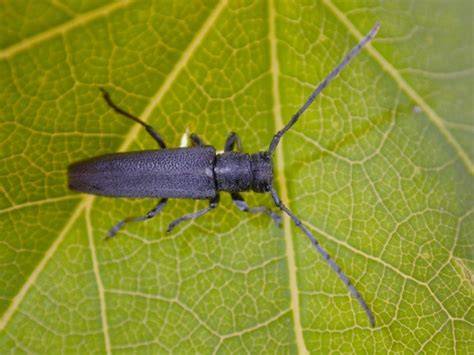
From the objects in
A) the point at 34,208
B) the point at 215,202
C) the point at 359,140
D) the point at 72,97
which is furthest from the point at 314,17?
the point at 34,208

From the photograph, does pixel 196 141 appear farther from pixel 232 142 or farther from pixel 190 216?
pixel 190 216

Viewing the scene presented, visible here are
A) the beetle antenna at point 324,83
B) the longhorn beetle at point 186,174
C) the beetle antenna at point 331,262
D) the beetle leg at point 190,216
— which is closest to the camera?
the beetle antenna at point 324,83

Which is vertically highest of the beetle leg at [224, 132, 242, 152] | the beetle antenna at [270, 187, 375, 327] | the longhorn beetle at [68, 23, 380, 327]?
the beetle leg at [224, 132, 242, 152]

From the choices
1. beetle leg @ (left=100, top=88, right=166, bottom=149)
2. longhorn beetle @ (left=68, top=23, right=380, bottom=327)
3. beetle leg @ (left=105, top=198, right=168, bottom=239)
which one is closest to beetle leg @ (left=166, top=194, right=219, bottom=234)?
longhorn beetle @ (left=68, top=23, right=380, bottom=327)

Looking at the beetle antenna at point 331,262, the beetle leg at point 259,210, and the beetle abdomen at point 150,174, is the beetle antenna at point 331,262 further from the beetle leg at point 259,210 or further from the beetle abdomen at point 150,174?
the beetle abdomen at point 150,174

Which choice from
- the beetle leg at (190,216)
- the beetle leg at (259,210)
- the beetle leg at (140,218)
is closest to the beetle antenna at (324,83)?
the beetle leg at (259,210)

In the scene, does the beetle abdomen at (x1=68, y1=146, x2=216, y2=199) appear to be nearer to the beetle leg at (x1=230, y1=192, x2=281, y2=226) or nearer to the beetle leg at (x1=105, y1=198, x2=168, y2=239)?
the beetle leg at (x1=105, y1=198, x2=168, y2=239)

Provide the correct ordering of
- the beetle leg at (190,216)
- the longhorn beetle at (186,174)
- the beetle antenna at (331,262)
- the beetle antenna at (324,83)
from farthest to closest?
the beetle leg at (190,216) → the longhorn beetle at (186,174) → the beetle antenna at (331,262) → the beetle antenna at (324,83)

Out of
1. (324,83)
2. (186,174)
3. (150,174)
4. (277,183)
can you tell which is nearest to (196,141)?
(186,174)
